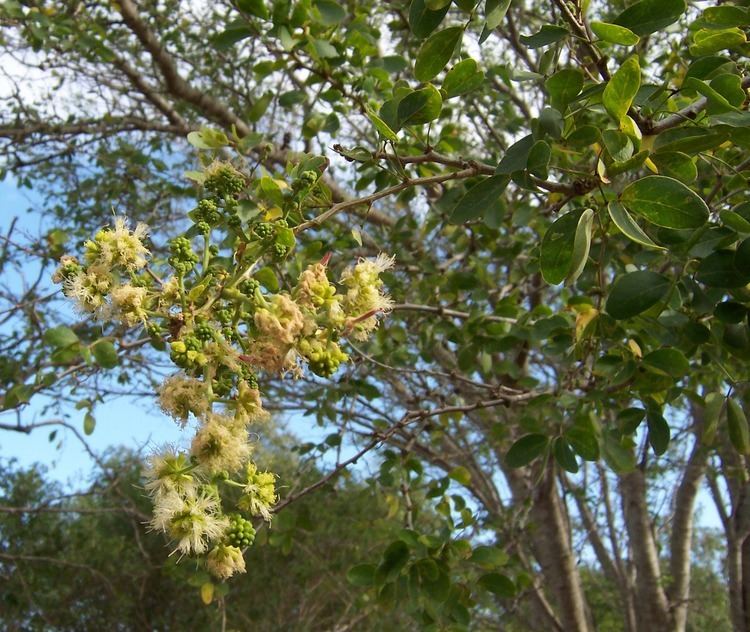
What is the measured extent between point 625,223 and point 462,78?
44 centimetres

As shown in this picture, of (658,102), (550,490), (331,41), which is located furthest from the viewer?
(550,490)

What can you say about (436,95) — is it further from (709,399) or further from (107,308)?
(709,399)

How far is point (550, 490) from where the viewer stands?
3834 millimetres

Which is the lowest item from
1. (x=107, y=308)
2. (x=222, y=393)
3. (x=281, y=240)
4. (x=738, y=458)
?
(x=222, y=393)

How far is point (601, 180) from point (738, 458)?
3.63m

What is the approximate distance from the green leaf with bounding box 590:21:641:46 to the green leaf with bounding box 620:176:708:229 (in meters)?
0.25

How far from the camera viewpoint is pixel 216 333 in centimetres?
97

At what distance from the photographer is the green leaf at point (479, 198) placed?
1204mm

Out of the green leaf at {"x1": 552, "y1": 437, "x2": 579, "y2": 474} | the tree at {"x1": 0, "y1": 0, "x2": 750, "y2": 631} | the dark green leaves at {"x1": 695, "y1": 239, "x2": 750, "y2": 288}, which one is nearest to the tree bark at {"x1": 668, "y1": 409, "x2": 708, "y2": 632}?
the tree at {"x1": 0, "y1": 0, "x2": 750, "y2": 631}

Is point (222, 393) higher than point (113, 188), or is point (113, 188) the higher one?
point (113, 188)

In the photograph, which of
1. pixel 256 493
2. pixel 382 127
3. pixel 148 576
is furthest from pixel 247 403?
pixel 148 576

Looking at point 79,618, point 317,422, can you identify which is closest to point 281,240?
point 317,422

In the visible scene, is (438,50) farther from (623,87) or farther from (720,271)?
(720,271)

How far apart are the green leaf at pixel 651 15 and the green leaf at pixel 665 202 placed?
0.34 meters
